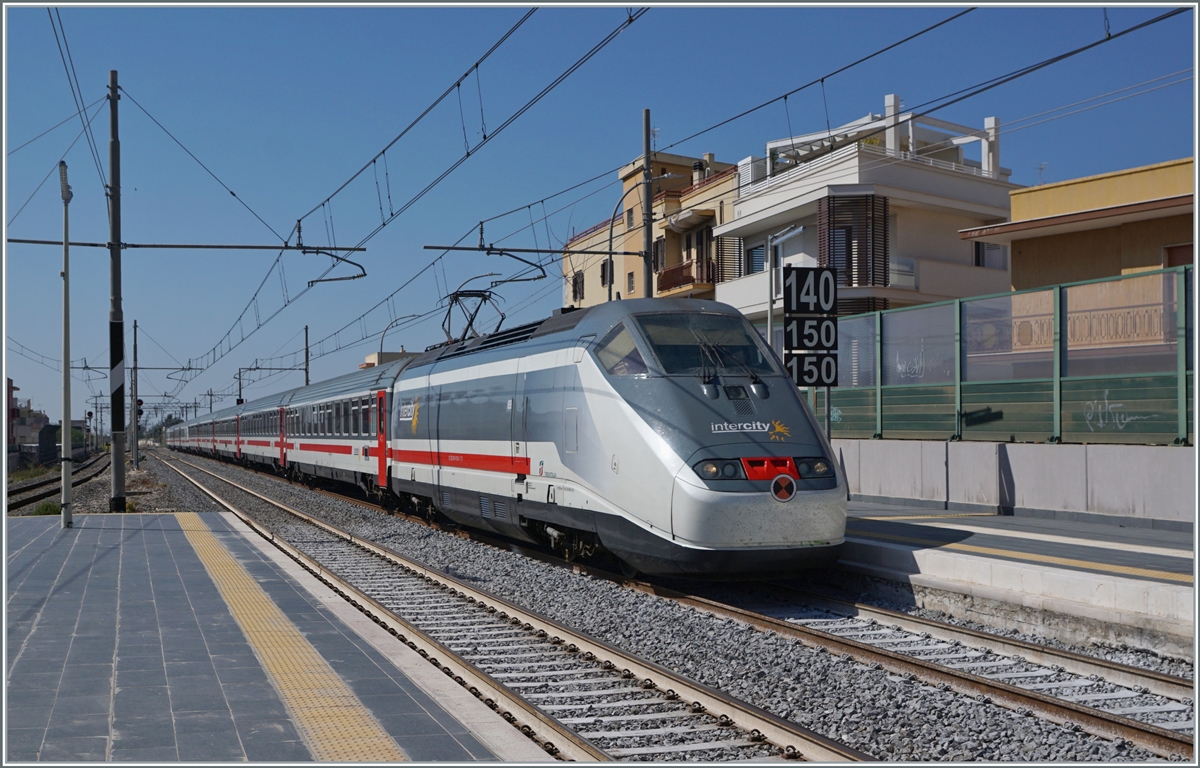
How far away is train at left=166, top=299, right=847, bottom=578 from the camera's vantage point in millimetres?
9227

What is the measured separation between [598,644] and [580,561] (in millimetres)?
4634

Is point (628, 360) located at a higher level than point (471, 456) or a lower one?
higher

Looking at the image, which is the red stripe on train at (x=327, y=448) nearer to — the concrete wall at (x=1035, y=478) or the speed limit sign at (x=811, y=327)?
the concrete wall at (x=1035, y=478)

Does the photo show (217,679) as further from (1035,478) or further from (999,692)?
(1035,478)

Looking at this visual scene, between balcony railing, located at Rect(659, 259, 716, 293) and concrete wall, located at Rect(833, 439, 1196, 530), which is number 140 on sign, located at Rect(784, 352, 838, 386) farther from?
balcony railing, located at Rect(659, 259, 716, 293)

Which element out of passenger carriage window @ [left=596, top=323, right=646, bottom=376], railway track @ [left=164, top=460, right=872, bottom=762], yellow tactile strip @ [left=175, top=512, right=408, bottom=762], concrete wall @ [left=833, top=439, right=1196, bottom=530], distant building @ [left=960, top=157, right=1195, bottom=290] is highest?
distant building @ [left=960, top=157, right=1195, bottom=290]

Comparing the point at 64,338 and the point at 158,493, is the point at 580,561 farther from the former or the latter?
the point at 158,493

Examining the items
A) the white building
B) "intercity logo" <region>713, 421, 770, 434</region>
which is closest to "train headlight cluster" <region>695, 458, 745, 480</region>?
"intercity logo" <region>713, 421, 770, 434</region>

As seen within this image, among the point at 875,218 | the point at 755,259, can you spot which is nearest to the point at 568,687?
the point at 875,218

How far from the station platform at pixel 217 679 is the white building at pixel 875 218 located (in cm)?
1887

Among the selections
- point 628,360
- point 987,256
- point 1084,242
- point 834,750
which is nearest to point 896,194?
point 987,256

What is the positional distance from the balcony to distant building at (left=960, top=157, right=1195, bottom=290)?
1287 centimetres

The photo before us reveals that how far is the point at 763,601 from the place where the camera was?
33.9 ft

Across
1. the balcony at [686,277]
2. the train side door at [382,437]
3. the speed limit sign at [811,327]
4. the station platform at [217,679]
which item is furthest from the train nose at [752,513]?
the balcony at [686,277]
